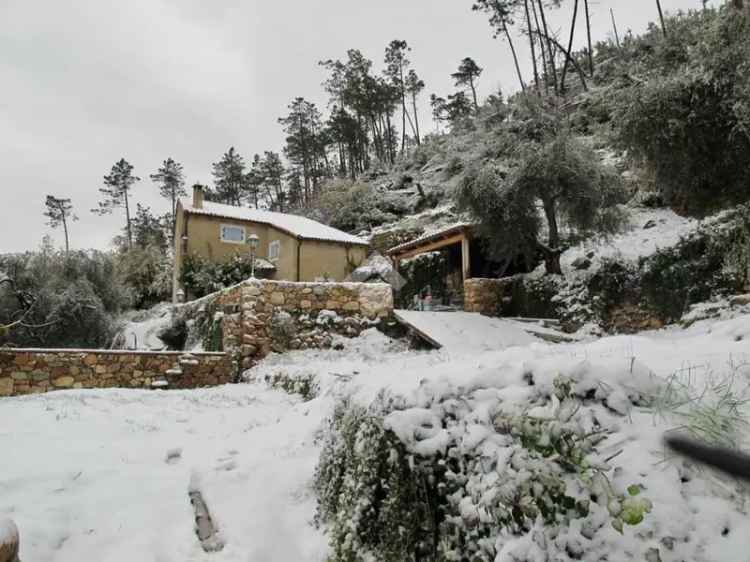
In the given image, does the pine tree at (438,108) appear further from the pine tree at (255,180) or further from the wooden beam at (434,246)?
the wooden beam at (434,246)

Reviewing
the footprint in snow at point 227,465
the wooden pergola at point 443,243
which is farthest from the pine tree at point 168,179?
the footprint in snow at point 227,465

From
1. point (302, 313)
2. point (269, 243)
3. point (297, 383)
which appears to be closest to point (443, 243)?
point (302, 313)

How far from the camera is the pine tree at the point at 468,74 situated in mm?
37906

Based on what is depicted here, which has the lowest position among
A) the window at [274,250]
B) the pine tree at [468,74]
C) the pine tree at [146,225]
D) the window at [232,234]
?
the window at [274,250]

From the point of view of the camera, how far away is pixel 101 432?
5262mm

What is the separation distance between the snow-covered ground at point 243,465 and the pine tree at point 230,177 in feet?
133

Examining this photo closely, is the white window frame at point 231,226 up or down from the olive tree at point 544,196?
up

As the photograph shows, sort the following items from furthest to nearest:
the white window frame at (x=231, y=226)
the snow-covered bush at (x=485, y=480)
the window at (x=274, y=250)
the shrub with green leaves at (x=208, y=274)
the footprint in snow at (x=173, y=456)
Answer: the white window frame at (x=231, y=226) → the window at (x=274, y=250) → the shrub with green leaves at (x=208, y=274) → the footprint in snow at (x=173, y=456) → the snow-covered bush at (x=485, y=480)

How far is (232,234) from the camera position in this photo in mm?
22844

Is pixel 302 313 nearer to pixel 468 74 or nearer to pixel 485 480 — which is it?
pixel 485 480

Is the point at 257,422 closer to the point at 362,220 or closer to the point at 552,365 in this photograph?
the point at 552,365

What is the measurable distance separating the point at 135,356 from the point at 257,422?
4549mm

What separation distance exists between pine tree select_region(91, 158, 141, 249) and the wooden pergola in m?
34.9

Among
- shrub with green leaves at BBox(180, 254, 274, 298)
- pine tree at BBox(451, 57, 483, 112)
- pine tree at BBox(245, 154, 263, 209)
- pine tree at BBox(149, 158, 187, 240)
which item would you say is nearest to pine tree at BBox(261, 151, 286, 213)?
pine tree at BBox(245, 154, 263, 209)
